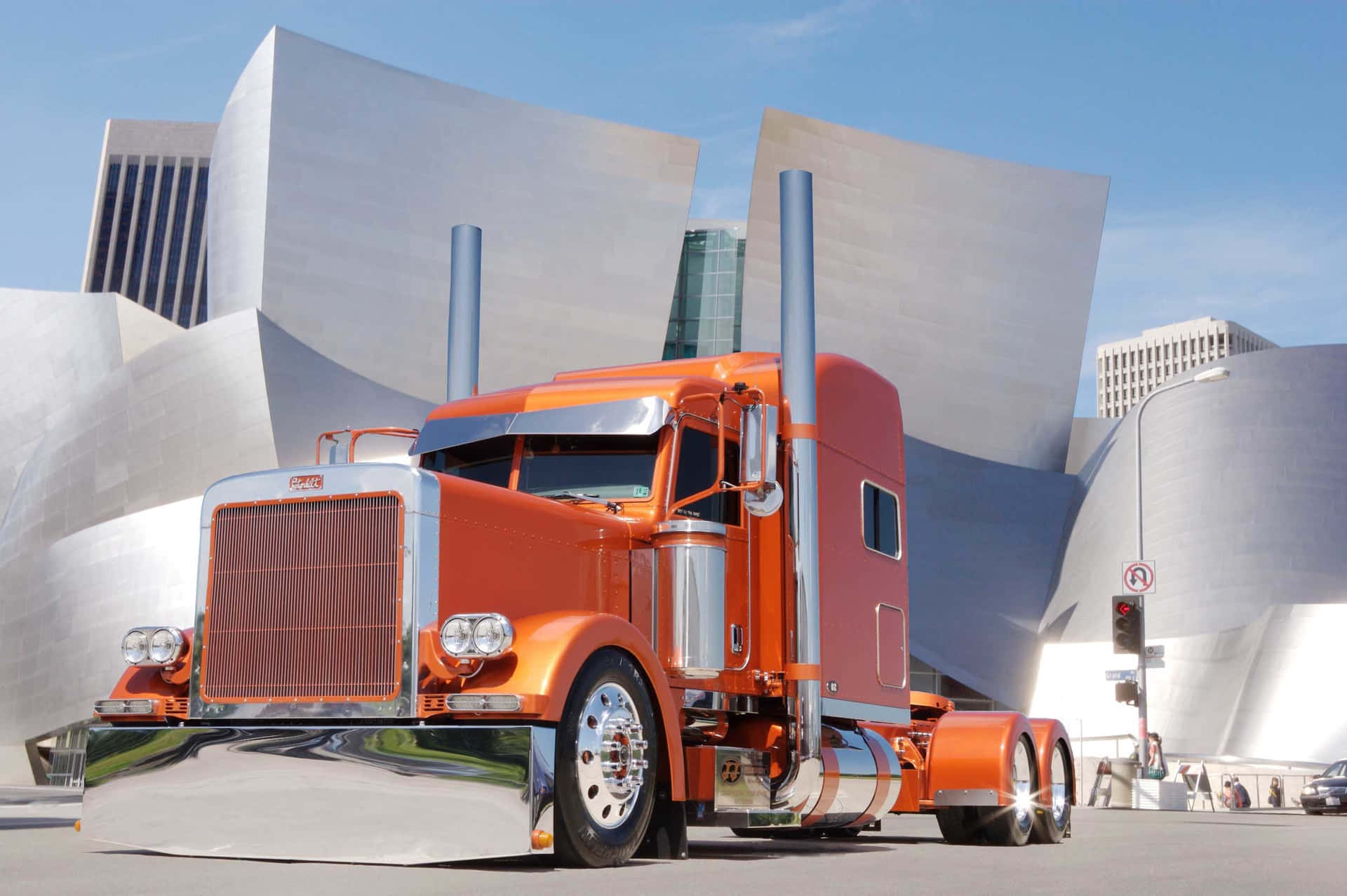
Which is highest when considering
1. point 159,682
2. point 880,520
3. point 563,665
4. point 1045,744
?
point 880,520

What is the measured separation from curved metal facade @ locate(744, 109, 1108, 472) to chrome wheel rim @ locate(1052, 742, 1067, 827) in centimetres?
3648

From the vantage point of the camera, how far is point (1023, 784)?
40.0 ft

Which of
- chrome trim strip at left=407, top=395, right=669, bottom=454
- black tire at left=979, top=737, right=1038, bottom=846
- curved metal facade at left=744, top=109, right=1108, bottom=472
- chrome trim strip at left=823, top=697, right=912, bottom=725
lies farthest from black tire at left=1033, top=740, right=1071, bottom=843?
curved metal facade at left=744, top=109, right=1108, bottom=472

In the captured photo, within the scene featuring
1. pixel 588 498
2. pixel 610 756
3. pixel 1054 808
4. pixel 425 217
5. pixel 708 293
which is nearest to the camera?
pixel 610 756

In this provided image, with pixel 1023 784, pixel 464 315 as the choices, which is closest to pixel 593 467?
pixel 464 315

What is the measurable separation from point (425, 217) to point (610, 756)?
40201 millimetres

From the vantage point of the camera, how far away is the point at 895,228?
5066 cm

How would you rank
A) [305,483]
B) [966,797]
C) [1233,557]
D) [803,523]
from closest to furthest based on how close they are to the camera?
1. [305,483]
2. [803,523]
3. [966,797]
4. [1233,557]

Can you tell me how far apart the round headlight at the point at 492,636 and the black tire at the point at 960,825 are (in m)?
6.04

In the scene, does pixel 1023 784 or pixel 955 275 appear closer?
pixel 1023 784

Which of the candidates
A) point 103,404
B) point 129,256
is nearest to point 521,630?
point 103,404

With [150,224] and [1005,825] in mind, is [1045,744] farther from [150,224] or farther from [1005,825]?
[150,224]

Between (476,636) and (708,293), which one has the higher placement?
(708,293)

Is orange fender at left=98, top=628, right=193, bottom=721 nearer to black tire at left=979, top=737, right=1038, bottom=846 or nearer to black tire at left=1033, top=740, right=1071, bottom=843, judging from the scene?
black tire at left=979, top=737, right=1038, bottom=846
